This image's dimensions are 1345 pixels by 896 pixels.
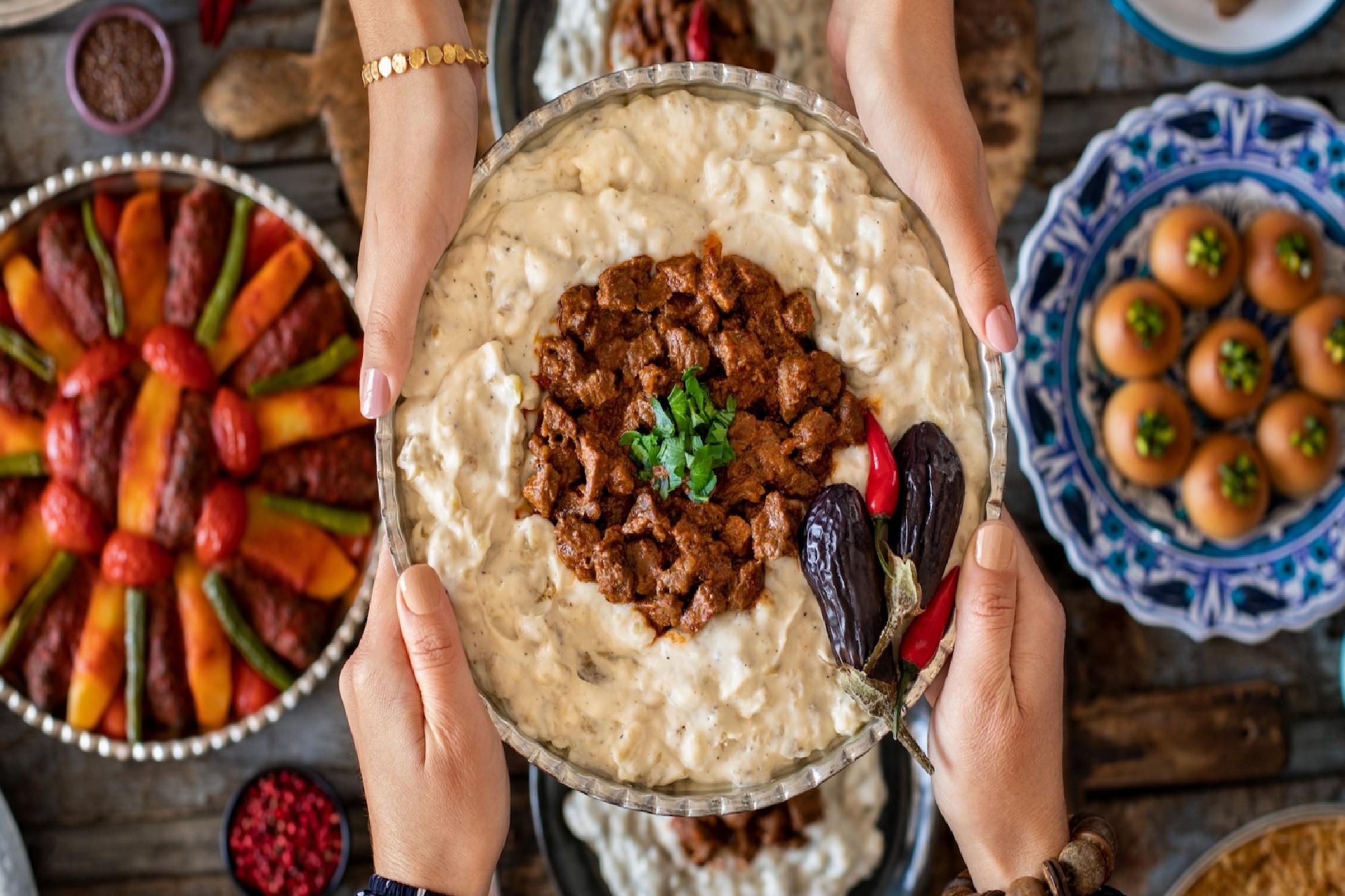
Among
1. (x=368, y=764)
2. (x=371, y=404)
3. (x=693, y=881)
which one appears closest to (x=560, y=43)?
(x=371, y=404)

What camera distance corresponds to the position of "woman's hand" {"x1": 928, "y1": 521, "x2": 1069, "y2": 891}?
8.43 feet

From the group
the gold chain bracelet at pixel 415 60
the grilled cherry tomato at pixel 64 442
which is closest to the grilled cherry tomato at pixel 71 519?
the grilled cherry tomato at pixel 64 442

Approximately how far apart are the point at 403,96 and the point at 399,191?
0.36m

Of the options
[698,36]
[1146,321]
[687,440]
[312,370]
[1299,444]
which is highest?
[698,36]

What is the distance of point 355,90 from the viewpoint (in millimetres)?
3764

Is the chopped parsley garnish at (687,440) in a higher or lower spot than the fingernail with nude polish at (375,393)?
lower

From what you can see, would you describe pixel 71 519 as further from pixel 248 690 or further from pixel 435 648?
pixel 435 648

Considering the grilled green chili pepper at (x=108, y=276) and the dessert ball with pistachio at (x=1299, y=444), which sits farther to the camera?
the dessert ball with pistachio at (x=1299, y=444)

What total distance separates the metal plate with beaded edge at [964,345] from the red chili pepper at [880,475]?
0.85ft

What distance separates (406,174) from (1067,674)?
2.84m

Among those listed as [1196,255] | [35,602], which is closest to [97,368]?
[35,602]

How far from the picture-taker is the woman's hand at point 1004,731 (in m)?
2.57

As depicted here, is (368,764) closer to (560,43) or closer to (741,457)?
(741,457)

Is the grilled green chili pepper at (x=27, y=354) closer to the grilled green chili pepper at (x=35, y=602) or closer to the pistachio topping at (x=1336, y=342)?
the grilled green chili pepper at (x=35, y=602)
